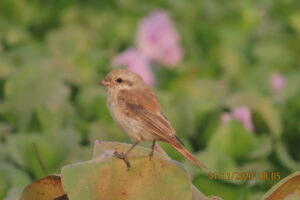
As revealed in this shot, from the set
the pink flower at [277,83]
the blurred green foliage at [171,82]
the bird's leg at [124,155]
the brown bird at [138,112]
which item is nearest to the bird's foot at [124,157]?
the bird's leg at [124,155]

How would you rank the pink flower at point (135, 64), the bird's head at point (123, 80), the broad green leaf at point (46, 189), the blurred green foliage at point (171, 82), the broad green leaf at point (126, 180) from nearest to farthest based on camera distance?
the broad green leaf at point (126, 180)
the broad green leaf at point (46, 189)
the bird's head at point (123, 80)
the blurred green foliage at point (171, 82)
the pink flower at point (135, 64)

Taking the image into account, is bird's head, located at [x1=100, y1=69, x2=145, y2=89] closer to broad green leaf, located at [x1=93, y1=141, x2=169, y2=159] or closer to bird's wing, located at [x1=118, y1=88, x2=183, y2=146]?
bird's wing, located at [x1=118, y1=88, x2=183, y2=146]

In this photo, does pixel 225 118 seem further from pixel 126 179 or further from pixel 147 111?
pixel 126 179

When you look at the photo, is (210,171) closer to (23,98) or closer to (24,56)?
(23,98)

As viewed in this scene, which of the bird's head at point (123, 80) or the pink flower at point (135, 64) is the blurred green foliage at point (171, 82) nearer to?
the pink flower at point (135, 64)

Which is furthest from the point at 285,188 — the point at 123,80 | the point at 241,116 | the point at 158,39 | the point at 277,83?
the point at 158,39

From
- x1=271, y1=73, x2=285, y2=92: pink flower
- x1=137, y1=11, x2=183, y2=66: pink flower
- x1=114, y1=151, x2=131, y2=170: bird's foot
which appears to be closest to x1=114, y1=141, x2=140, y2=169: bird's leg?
x1=114, y1=151, x2=131, y2=170: bird's foot

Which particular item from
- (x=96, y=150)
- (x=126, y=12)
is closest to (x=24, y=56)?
(x=126, y=12)
